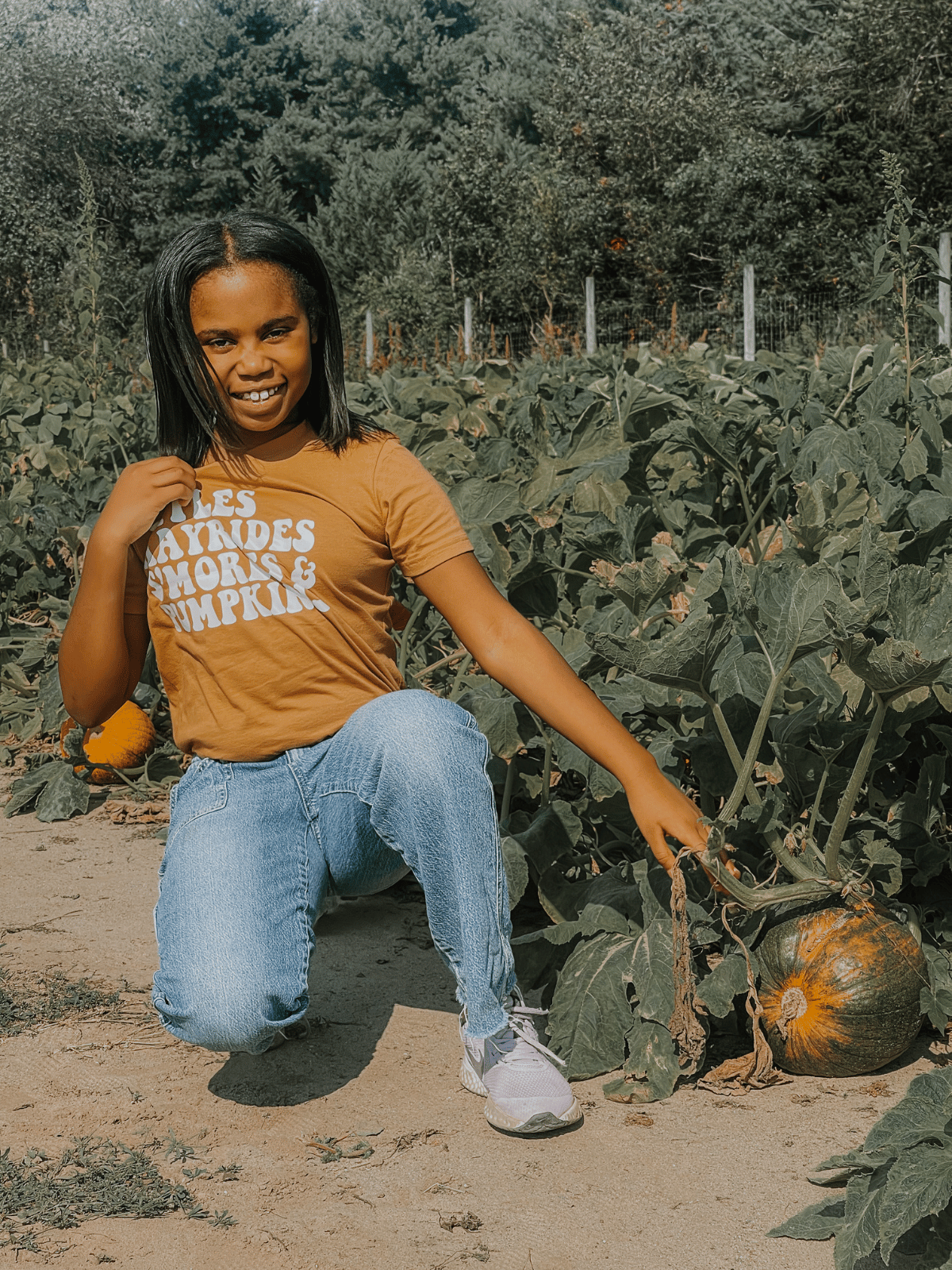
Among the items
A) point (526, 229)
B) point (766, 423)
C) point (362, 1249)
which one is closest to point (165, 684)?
point (362, 1249)

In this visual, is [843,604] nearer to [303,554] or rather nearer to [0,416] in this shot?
[303,554]

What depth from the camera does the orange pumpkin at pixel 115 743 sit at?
148 inches

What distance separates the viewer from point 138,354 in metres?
14.3

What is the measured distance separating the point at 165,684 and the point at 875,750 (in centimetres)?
117

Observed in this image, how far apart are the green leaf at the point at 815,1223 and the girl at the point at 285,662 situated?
426 mm

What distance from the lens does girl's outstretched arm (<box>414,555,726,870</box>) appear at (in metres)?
1.91

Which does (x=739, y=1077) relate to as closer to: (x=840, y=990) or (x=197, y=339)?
(x=840, y=990)

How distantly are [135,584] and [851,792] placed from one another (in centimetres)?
115

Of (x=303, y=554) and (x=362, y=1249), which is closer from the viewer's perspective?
(x=362, y=1249)

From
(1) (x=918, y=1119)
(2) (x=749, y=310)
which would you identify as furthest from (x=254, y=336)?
(2) (x=749, y=310)

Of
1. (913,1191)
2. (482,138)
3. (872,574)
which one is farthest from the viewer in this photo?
(482,138)

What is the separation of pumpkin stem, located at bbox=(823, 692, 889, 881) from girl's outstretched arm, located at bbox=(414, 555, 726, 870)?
0.21m

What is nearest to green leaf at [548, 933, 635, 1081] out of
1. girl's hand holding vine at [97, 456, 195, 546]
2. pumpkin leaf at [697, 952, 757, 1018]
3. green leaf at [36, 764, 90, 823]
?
pumpkin leaf at [697, 952, 757, 1018]

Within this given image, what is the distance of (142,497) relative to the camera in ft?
6.93
